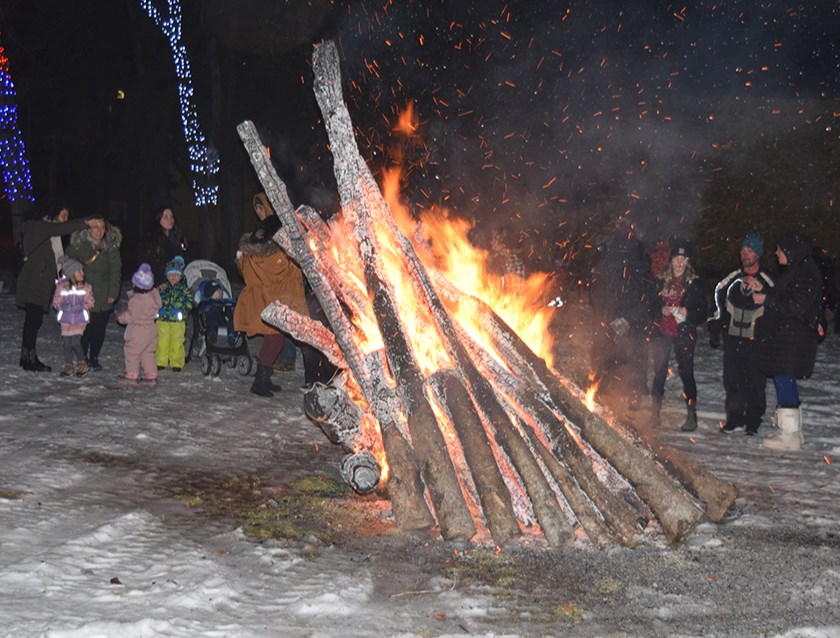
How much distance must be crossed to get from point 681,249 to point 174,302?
5929 millimetres

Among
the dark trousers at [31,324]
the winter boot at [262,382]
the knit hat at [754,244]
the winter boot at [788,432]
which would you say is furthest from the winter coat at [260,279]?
the winter boot at [788,432]

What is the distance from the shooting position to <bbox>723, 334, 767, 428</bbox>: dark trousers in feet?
28.8

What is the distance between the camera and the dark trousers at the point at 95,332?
428 inches

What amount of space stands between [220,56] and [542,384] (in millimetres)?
21117

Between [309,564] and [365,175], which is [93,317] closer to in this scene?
[365,175]

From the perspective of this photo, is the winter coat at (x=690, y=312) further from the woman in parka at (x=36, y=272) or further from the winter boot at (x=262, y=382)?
the woman in parka at (x=36, y=272)

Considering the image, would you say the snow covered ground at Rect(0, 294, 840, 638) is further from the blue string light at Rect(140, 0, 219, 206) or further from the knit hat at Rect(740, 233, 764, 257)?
the blue string light at Rect(140, 0, 219, 206)

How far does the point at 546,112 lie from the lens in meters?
17.5

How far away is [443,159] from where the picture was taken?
19.2 m

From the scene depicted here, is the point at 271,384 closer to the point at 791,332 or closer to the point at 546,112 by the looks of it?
the point at 791,332

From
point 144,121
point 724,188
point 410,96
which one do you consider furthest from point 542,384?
point 144,121

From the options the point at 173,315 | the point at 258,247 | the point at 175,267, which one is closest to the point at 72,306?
the point at 173,315

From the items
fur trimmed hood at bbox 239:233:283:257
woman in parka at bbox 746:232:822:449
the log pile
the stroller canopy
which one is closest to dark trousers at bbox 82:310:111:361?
the stroller canopy

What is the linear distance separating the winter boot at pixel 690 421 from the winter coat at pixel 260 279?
4.37 meters
